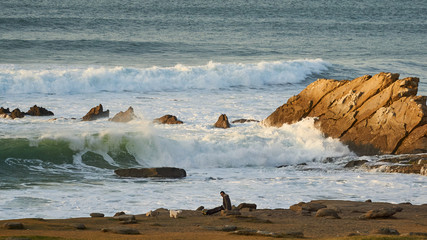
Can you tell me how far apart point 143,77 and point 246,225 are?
30214 millimetres

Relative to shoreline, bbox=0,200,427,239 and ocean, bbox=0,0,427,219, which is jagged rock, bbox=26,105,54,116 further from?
shoreline, bbox=0,200,427,239

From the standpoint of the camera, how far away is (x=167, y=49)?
2263 inches

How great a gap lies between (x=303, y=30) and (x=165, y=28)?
47.6 ft

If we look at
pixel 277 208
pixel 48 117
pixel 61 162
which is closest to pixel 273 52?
pixel 48 117

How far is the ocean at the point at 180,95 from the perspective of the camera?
21.7 metres

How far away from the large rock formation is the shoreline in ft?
22.5

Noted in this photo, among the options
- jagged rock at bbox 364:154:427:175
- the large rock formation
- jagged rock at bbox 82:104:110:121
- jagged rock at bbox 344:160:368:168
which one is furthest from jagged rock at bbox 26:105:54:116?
jagged rock at bbox 364:154:427:175

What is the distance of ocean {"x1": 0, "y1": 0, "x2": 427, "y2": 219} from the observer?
71.1 ft

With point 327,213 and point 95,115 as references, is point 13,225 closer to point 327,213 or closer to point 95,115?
point 327,213

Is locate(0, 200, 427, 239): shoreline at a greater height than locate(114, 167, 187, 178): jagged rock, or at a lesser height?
greater

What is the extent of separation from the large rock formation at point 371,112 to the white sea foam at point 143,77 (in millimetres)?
16447

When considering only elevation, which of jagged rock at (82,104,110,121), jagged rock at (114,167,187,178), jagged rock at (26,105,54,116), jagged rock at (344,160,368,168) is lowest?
jagged rock at (344,160,368,168)

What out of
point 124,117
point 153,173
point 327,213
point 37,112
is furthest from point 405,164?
point 37,112

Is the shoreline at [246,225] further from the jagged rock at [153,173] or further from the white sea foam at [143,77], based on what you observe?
the white sea foam at [143,77]
